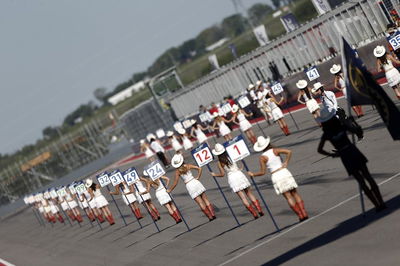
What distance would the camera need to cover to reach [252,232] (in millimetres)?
18141

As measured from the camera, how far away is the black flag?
42.7ft

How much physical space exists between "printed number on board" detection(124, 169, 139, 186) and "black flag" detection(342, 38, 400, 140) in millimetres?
11851

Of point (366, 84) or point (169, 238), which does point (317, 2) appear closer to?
point (169, 238)

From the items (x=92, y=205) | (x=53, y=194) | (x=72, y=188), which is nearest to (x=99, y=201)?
(x=92, y=205)

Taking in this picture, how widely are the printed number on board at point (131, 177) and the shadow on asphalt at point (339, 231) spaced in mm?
10557

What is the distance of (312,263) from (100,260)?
11.6 m

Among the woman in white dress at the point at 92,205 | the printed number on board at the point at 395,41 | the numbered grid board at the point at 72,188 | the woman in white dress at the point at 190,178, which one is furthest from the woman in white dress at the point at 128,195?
the printed number on board at the point at 395,41

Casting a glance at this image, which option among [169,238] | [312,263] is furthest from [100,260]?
[312,263]

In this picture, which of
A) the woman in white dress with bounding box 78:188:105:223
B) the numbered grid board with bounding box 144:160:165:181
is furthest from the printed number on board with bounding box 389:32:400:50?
the woman in white dress with bounding box 78:188:105:223

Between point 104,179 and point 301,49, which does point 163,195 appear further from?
point 301,49

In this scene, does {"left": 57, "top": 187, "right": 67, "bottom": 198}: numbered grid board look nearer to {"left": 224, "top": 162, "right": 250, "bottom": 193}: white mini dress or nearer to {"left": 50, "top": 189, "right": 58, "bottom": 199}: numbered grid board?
{"left": 50, "top": 189, "right": 58, "bottom": 199}: numbered grid board

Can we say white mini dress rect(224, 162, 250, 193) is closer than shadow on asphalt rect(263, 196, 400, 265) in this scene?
No

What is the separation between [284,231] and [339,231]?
249cm

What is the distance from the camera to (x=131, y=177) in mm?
24781
